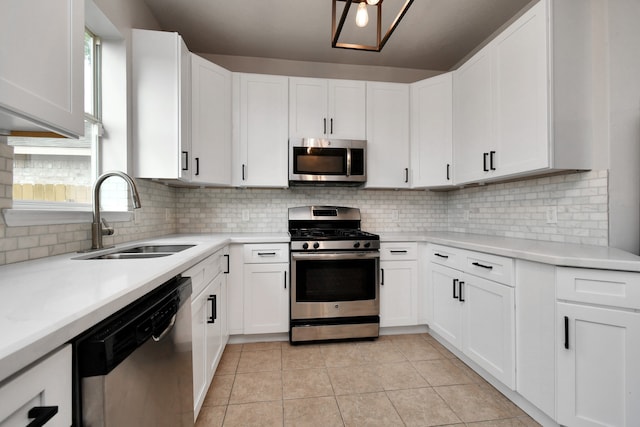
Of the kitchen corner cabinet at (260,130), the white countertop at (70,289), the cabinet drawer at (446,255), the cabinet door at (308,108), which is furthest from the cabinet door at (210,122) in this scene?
the cabinet drawer at (446,255)

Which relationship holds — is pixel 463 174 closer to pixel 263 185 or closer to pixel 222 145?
pixel 263 185

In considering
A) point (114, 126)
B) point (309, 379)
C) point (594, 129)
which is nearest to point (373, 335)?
point (309, 379)

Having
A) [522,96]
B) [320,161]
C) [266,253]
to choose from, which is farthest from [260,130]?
[522,96]

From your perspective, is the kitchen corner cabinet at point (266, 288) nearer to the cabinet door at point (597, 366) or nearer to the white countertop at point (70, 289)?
the white countertop at point (70, 289)

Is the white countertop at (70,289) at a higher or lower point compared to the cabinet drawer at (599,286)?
higher

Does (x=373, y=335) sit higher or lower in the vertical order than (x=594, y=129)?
lower

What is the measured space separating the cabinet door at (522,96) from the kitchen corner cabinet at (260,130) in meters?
1.79

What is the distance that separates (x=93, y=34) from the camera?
1854 millimetres

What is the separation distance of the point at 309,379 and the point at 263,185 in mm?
1704

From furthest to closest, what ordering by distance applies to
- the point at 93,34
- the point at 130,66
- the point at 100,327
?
the point at 130,66 < the point at 93,34 < the point at 100,327

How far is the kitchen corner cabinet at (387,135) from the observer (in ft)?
9.37

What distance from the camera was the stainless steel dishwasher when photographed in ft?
2.11

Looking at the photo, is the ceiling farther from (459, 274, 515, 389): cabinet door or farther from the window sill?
(459, 274, 515, 389): cabinet door

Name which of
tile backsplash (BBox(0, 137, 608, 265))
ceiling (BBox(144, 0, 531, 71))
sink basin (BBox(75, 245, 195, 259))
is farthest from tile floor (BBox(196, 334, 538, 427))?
ceiling (BBox(144, 0, 531, 71))
